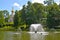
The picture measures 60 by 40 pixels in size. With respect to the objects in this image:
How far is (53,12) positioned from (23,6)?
45.4 feet

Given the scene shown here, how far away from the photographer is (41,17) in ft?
211

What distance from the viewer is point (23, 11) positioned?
64.6 meters

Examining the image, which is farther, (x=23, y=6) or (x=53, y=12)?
(x=23, y=6)

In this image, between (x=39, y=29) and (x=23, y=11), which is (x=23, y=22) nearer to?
(x=23, y=11)

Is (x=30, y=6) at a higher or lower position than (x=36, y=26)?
higher

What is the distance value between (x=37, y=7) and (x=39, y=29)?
22.1 m

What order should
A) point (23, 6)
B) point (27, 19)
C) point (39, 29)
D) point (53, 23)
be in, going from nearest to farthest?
point (39, 29) < point (53, 23) < point (27, 19) < point (23, 6)

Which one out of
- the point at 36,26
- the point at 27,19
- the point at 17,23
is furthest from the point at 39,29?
the point at 17,23

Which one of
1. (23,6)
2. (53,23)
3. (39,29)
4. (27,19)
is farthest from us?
(23,6)

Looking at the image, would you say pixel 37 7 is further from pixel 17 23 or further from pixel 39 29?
pixel 39 29

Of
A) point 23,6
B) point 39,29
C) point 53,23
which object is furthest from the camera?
point 23,6

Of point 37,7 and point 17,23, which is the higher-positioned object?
point 37,7

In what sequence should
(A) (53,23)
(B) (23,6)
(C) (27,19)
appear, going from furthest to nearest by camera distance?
(B) (23,6) < (C) (27,19) < (A) (53,23)

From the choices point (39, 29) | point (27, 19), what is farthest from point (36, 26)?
point (27, 19)
